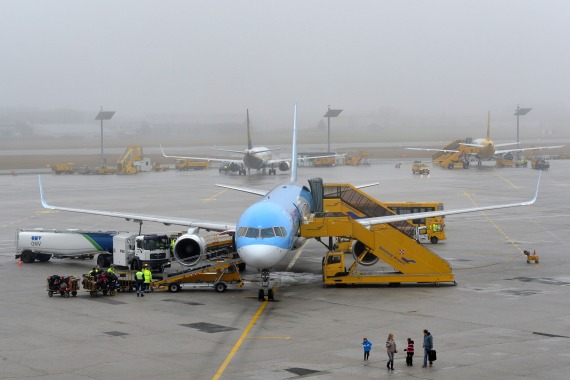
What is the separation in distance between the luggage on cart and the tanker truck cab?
7139 mm

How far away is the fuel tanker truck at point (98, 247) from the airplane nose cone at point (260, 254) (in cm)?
1037

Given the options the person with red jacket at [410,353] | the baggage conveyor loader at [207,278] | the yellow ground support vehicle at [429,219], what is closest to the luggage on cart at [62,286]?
the baggage conveyor loader at [207,278]

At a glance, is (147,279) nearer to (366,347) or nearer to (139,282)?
(139,282)

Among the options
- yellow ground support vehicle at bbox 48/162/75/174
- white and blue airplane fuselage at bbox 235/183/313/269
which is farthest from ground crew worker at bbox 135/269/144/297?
yellow ground support vehicle at bbox 48/162/75/174

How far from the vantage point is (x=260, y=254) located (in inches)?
1478

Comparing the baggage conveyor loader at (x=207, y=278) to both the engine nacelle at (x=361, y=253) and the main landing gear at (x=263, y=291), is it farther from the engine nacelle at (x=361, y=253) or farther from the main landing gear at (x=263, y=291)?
the engine nacelle at (x=361, y=253)

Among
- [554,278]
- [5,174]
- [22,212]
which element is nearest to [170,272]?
[554,278]

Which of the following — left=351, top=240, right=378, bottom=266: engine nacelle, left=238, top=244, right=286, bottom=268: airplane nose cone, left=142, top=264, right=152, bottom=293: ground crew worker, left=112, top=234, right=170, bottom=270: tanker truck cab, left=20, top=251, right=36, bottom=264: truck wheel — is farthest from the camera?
left=20, top=251, right=36, bottom=264: truck wheel

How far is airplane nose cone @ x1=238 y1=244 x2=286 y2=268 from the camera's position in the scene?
37.6 metres

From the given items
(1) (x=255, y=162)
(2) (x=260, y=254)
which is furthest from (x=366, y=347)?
(1) (x=255, y=162)

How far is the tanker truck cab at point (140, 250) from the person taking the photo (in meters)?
46.8

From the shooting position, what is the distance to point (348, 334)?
31.3m

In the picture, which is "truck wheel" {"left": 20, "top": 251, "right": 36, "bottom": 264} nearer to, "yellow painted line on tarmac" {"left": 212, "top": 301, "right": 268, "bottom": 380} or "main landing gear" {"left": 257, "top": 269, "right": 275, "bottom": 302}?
"main landing gear" {"left": 257, "top": 269, "right": 275, "bottom": 302}

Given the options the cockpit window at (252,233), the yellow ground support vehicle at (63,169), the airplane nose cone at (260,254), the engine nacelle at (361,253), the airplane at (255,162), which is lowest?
the engine nacelle at (361,253)
